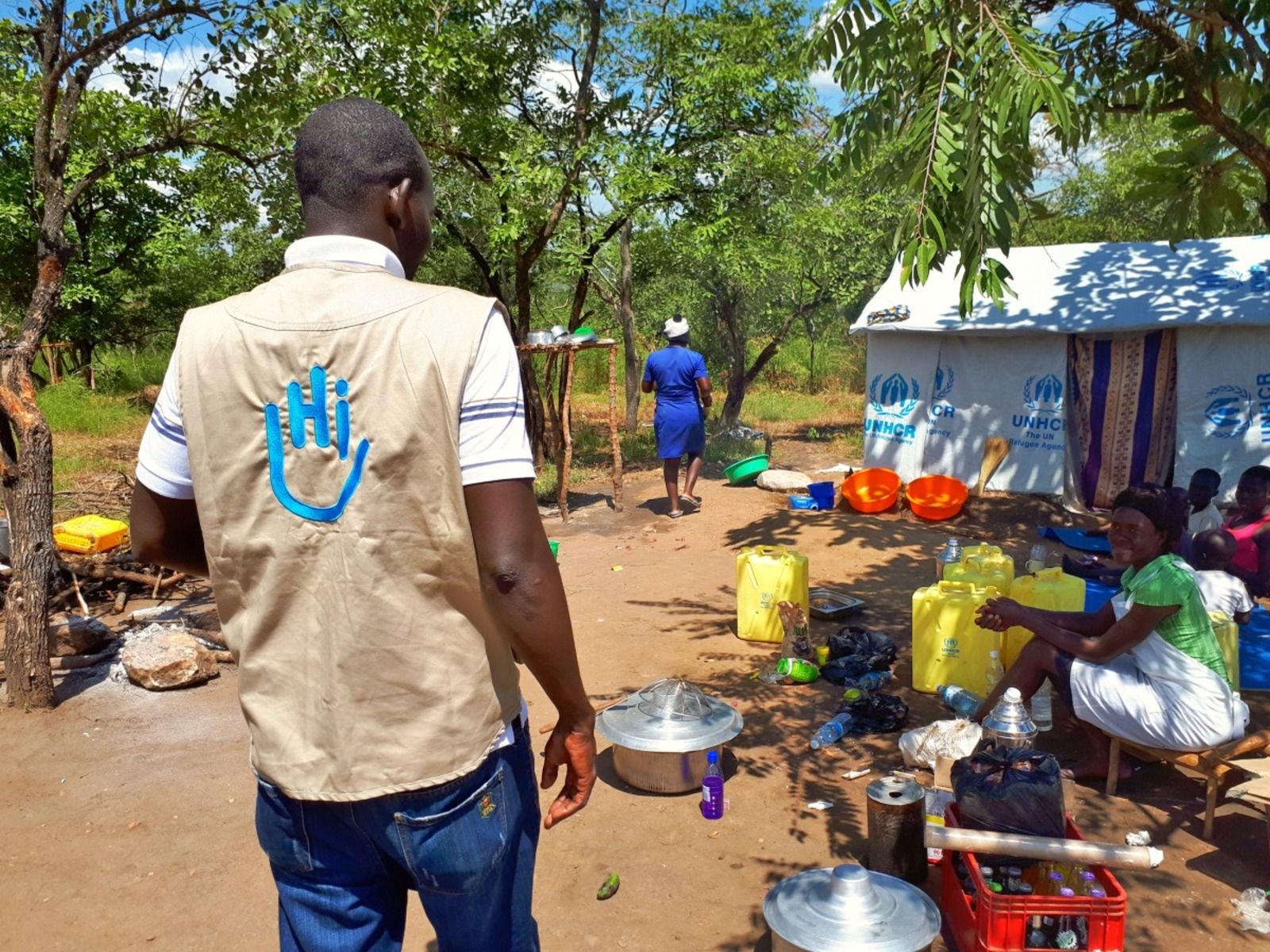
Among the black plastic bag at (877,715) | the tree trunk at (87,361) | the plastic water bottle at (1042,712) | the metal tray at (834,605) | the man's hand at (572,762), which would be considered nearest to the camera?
the man's hand at (572,762)

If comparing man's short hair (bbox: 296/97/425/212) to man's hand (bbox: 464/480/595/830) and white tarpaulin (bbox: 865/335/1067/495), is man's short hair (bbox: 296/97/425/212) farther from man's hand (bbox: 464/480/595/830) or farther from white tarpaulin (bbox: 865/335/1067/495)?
white tarpaulin (bbox: 865/335/1067/495)

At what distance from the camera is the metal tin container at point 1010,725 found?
3.30 m

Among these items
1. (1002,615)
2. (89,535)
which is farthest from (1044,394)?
(89,535)

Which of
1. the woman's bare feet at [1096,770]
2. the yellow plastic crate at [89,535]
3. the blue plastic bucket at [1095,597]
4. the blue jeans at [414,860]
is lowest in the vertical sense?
the woman's bare feet at [1096,770]

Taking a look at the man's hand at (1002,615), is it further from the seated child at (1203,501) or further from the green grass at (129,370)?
the green grass at (129,370)

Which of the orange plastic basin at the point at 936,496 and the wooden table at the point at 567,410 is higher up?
the wooden table at the point at 567,410

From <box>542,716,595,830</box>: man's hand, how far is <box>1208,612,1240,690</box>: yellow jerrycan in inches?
153

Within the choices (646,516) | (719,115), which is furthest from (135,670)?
(719,115)

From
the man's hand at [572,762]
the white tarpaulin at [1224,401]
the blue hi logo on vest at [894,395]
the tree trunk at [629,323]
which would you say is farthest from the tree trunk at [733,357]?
the man's hand at [572,762]

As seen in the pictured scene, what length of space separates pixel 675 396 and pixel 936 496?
2.80 m

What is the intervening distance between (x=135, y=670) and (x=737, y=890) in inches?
147

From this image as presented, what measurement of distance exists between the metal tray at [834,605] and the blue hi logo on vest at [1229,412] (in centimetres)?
483

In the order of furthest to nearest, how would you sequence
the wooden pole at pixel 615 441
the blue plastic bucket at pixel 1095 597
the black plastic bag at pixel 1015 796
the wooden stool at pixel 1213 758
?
1. the wooden pole at pixel 615 441
2. the blue plastic bucket at pixel 1095 597
3. the wooden stool at pixel 1213 758
4. the black plastic bag at pixel 1015 796

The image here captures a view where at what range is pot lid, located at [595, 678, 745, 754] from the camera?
13.0ft
